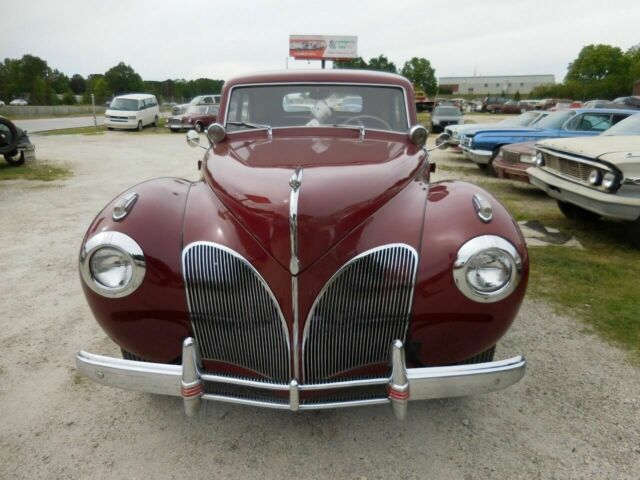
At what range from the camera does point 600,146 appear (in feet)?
17.3

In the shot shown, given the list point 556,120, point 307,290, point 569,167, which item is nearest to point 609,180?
point 569,167

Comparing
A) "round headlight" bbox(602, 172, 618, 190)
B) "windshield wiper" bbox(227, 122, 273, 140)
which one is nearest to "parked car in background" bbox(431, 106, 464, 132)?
"round headlight" bbox(602, 172, 618, 190)

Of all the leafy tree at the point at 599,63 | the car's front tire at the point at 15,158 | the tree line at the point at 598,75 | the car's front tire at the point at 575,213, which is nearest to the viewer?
the car's front tire at the point at 575,213

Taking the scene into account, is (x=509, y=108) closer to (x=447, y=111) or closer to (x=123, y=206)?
(x=447, y=111)

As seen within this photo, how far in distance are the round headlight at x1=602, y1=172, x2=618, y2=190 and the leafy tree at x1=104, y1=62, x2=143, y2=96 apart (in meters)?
62.5

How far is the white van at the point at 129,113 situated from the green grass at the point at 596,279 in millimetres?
19534

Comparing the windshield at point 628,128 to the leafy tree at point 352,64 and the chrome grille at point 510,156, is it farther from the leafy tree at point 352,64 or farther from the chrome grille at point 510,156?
the leafy tree at point 352,64

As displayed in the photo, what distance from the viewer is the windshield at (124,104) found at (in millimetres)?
21516

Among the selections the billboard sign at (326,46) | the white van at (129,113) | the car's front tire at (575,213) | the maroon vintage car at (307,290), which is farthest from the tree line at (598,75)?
the maroon vintage car at (307,290)

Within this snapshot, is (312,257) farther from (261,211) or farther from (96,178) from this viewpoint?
(96,178)

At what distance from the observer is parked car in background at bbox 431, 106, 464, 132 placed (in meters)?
19.2

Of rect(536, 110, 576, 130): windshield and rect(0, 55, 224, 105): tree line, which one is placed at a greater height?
rect(0, 55, 224, 105): tree line

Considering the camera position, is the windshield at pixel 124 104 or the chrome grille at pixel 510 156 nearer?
the chrome grille at pixel 510 156

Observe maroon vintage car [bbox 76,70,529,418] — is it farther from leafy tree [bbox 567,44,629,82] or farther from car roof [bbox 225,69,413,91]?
leafy tree [bbox 567,44,629,82]
